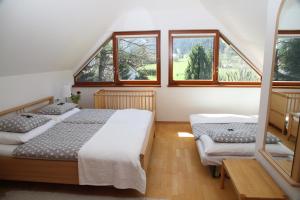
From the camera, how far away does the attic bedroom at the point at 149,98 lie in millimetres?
1846

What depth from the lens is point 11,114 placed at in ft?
9.84

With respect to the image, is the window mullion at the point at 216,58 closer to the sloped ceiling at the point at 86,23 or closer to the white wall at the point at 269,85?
the sloped ceiling at the point at 86,23

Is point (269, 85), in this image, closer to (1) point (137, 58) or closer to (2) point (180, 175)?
(2) point (180, 175)

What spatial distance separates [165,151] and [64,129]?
1.46m

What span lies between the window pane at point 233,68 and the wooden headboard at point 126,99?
4.96 feet

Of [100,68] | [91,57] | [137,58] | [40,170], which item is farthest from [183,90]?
[40,170]

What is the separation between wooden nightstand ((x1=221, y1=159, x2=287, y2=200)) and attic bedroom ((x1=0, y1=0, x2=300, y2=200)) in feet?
0.03

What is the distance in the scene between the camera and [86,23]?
338 centimetres

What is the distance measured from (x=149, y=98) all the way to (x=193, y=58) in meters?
1.21

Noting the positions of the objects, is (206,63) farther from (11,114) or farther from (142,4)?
(11,114)

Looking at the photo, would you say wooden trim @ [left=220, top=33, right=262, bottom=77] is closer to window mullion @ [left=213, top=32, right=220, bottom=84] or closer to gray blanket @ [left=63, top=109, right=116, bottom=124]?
window mullion @ [left=213, top=32, right=220, bottom=84]

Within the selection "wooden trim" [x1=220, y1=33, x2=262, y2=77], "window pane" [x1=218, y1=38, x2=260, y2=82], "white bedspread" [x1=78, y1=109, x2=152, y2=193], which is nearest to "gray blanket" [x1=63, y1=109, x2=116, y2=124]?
"white bedspread" [x1=78, y1=109, x2=152, y2=193]

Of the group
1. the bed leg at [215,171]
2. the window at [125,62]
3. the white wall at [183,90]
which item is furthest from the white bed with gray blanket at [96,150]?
the window at [125,62]

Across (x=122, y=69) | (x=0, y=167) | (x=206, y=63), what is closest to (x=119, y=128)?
(x=0, y=167)
